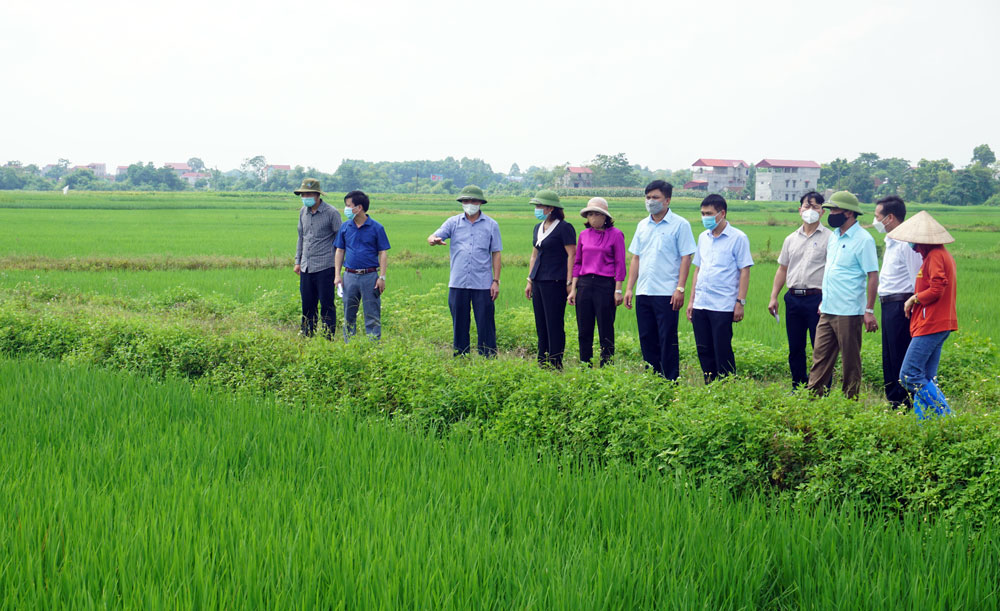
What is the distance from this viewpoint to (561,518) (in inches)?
142

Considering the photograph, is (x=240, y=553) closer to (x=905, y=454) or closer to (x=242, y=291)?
(x=905, y=454)

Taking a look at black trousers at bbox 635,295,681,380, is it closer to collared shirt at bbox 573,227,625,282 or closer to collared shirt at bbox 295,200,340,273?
collared shirt at bbox 573,227,625,282

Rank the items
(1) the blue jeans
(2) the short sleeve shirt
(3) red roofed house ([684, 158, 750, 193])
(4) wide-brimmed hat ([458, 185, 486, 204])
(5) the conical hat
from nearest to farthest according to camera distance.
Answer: (5) the conical hat → (1) the blue jeans → (2) the short sleeve shirt → (4) wide-brimmed hat ([458, 185, 486, 204]) → (3) red roofed house ([684, 158, 750, 193])

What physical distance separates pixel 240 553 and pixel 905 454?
315 centimetres

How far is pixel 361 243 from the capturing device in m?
8.29

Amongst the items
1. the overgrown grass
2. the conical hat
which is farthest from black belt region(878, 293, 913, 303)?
the overgrown grass

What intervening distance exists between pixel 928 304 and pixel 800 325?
1.44 m

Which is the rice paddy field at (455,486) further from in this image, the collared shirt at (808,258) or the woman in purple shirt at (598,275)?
the collared shirt at (808,258)

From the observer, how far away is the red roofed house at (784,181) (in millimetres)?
90312

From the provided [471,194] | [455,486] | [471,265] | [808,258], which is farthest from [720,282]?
[455,486]

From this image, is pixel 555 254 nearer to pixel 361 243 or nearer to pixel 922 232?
pixel 361 243

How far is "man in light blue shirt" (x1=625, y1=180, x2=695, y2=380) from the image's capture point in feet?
22.6

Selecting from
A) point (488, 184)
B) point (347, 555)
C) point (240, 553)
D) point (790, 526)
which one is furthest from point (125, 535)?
point (488, 184)

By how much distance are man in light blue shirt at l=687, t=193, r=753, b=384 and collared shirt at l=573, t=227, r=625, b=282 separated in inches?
28.8
